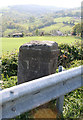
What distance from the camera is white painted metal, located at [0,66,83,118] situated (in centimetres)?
172

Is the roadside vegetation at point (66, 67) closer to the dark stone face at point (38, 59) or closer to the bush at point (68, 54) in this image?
the bush at point (68, 54)

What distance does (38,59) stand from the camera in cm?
262

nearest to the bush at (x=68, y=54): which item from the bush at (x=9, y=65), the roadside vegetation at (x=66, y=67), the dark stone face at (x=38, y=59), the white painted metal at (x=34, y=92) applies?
the roadside vegetation at (x=66, y=67)

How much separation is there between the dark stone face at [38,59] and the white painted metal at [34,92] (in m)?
0.44

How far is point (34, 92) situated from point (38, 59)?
790mm

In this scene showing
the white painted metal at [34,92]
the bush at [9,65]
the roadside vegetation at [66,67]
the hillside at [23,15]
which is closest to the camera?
the white painted metal at [34,92]

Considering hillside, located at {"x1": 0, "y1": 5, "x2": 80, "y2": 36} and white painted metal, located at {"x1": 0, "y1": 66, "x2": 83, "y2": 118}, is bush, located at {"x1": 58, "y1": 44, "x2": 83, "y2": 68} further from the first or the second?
white painted metal, located at {"x1": 0, "y1": 66, "x2": 83, "y2": 118}

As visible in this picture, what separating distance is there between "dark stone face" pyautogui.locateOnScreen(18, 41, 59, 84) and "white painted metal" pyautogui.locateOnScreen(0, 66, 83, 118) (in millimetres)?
437

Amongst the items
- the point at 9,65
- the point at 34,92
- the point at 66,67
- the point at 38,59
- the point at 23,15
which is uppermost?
the point at 23,15

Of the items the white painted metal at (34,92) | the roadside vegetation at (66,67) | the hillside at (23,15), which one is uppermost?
the hillside at (23,15)

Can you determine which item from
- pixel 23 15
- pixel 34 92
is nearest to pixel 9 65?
pixel 23 15

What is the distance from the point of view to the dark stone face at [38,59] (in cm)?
260

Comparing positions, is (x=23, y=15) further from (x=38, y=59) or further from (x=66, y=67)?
(x=38, y=59)

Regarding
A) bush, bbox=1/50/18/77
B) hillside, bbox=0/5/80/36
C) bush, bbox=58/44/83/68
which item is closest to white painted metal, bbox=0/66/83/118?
hillside, bbox=0/5/80/36
